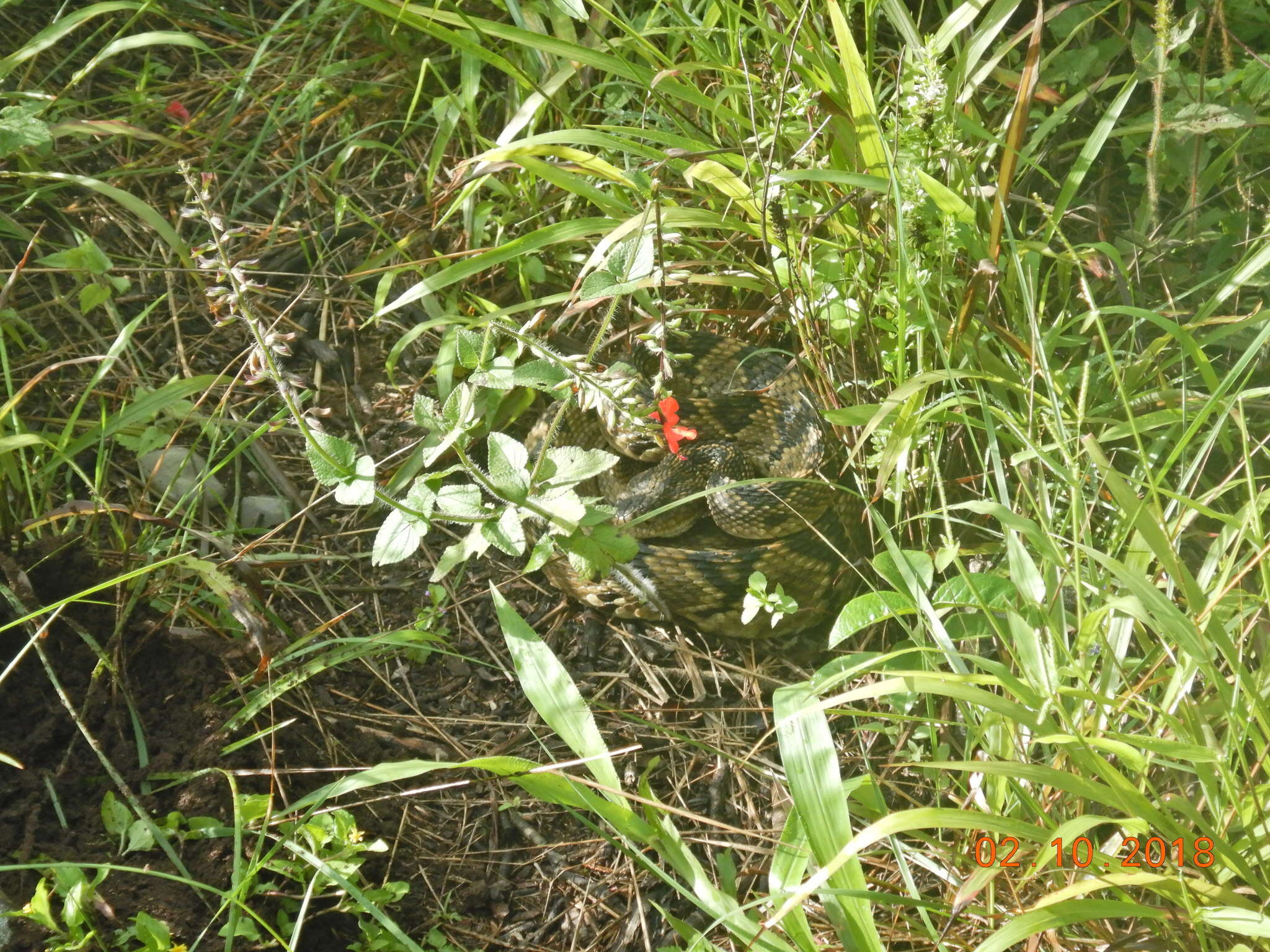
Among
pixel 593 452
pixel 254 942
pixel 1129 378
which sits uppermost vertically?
pixel 593 452

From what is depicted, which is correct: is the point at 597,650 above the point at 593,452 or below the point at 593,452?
below

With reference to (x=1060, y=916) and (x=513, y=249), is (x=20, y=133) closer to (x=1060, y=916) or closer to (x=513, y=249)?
(x=513, y=249)

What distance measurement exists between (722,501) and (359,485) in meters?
1.51

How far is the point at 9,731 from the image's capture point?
6.41 ft

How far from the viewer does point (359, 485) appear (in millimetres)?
1813

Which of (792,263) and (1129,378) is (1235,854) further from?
(792,263)

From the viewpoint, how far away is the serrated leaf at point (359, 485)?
1799 millimetres

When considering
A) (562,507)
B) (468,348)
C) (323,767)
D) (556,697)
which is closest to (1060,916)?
(556,697)

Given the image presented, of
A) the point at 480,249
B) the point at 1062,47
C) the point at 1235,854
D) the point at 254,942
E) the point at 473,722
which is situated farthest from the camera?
the point at 480,249

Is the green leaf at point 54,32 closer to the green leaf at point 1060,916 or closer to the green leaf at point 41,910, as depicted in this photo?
the green leaf at point 41,910

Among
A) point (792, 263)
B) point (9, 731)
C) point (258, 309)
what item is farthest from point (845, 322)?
point (9, 731)

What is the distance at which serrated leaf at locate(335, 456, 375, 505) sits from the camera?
180 centimetres

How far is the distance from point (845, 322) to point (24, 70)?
2.80 m
